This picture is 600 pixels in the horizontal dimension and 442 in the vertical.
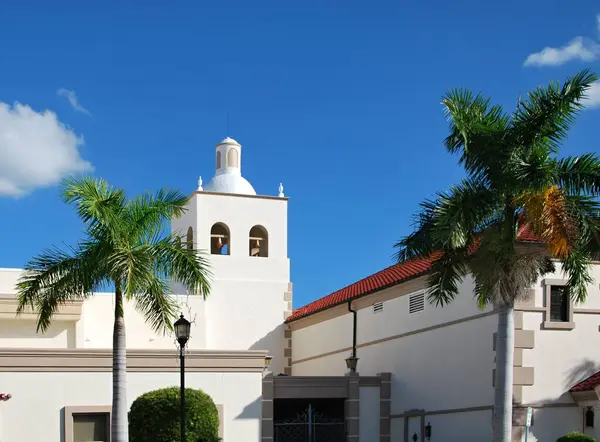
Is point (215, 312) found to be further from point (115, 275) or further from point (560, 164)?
point (560, 164)

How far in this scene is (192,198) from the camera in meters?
40.4

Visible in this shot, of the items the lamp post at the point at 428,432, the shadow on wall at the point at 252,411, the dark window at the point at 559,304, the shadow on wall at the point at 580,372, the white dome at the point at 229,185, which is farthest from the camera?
the white dome at the point at 229,185

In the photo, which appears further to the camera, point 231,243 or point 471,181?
point 231,243

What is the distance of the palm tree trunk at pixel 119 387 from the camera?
74.1ft

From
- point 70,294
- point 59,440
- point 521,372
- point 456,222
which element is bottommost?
point 59,440

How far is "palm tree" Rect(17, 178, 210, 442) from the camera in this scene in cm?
2262

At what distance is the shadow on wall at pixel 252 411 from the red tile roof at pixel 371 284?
5.65 m

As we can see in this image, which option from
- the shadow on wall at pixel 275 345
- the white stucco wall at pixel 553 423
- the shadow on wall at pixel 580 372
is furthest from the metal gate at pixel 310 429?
the shadow on wall at pixel 275 345

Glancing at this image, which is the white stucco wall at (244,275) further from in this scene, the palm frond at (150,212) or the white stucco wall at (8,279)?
the palm frond at (150,212)

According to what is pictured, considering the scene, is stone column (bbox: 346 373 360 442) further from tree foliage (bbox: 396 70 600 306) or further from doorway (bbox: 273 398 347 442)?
tree foliage (bbox: 396 70 600 306)

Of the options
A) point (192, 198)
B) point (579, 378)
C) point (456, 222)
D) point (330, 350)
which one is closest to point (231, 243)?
point (192, 198)

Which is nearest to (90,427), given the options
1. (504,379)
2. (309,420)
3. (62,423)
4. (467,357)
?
(62,423)

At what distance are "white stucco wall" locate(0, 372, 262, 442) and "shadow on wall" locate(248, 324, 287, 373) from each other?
1118 centimetres

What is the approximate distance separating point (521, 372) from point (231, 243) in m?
16.1
